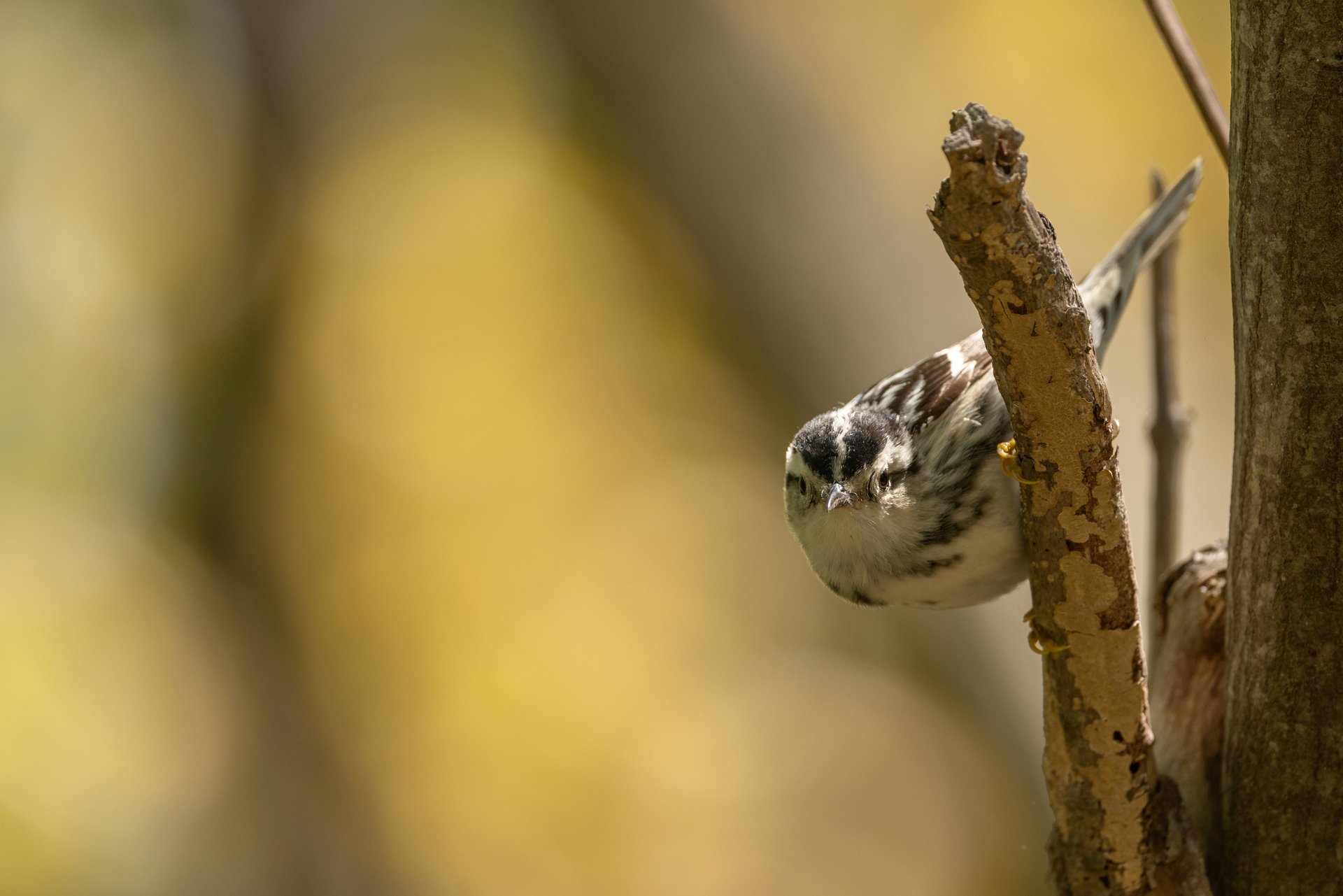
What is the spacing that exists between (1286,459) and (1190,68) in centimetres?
90

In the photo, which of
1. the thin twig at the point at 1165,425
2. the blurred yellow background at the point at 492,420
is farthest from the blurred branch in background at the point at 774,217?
the thin twig at the point at 1165,425

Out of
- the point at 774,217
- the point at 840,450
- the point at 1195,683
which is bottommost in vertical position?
the point at 1195,683

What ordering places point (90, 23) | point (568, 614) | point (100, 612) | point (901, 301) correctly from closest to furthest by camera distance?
1. point (901, 301)
2. point (100, 612)
3. point (90, 23)
4. point (568, 614)

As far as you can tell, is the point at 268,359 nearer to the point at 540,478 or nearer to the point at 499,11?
the point at 540,478

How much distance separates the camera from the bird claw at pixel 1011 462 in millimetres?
1499

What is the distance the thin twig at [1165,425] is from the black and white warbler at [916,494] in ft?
1.82

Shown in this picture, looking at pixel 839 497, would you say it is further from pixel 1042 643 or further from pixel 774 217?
pixel 774 217

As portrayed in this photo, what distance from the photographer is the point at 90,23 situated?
18.1ft

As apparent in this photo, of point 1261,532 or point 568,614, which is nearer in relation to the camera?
point 1261,532

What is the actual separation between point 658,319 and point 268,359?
1.97 meters

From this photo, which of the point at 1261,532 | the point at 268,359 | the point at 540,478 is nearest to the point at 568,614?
the point at 540,478

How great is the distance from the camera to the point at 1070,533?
4.97 feet

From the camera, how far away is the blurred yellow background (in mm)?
4430

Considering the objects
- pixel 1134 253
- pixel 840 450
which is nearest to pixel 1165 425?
pixel 1134 253
